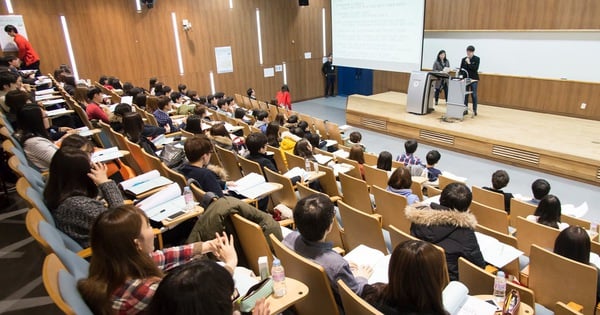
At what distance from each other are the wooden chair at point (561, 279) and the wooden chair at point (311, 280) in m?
1.58

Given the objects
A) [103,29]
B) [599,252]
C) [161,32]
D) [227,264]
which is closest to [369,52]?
[161,32]

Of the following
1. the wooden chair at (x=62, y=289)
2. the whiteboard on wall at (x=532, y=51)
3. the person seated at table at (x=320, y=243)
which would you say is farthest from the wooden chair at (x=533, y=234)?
the whiteboard on wall at (x=532, y=51)

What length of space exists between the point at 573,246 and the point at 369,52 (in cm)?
856

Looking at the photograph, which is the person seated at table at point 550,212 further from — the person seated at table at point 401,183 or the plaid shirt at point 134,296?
the plaid shirt at point 134,296

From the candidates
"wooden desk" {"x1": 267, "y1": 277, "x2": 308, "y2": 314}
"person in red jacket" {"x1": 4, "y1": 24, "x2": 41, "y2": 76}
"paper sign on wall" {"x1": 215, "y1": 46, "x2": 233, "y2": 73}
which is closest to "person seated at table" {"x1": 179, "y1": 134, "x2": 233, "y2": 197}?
"wooden desk" {"x1": 267, "y1": 277, "x2": 308, "y2": 314}

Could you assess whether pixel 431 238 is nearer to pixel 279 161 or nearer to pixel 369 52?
pixel 279 161

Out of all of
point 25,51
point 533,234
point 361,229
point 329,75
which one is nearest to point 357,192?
point 361,229

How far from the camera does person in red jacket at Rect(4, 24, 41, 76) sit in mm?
8292

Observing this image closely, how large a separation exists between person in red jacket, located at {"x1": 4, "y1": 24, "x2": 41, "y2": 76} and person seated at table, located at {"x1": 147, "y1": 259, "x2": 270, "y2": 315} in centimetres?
943

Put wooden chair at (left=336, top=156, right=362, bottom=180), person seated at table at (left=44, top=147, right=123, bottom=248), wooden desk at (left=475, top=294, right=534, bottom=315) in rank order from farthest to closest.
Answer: wooden chair at (left=336, top=156, right=362, bottom=180) < person seated at table at (left=44, top=147, right=123, bottom=248) < wooden desk at (left=475, top=294, right=534, bottom=315)

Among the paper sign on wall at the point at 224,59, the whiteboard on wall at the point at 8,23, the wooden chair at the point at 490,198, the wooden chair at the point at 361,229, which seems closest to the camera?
the wooden chair at the point at 361,229

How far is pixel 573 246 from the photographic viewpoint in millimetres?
2693

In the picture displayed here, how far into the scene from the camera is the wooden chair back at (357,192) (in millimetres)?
4059

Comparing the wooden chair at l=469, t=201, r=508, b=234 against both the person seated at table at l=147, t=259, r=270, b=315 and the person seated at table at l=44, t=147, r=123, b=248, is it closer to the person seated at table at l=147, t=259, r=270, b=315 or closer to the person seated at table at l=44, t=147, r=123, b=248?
the person seated at table at l=147, t=259, r=270, b=315
